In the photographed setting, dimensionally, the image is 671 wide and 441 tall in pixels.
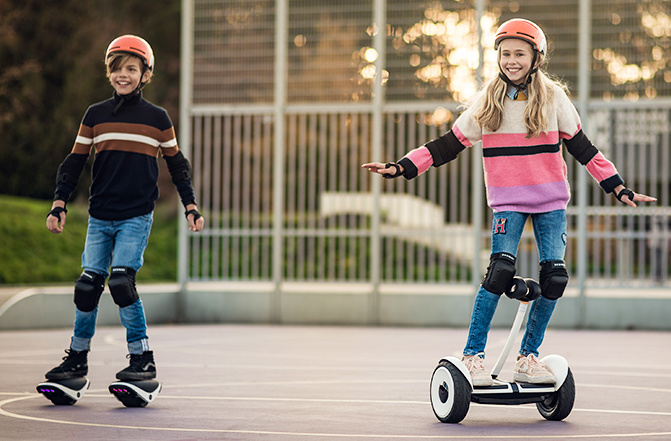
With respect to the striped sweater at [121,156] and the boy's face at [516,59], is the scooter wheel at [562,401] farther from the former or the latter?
the striped sweater at [121,156]

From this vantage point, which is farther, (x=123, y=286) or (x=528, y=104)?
(x=123, y=286)

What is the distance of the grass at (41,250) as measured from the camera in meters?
14.2

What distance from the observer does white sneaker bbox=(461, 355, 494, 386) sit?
16.1 feet

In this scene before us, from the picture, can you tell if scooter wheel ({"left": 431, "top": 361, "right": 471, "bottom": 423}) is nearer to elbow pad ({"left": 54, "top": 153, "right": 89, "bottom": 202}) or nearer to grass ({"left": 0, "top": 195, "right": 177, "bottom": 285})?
elbow pad ({"left": 54, "top": 153, "right": 89, "bottom": 202})

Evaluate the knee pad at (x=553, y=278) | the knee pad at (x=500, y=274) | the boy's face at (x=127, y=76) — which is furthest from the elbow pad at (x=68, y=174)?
the knee pad at (x=553, y=278)

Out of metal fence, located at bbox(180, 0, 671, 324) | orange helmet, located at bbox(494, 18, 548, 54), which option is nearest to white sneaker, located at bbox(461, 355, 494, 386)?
orange helmet, located at bbox(494, 18, 548, 54)

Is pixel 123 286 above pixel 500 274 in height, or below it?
below

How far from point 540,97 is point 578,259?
7.00 meters

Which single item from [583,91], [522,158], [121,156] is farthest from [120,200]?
[583,91]

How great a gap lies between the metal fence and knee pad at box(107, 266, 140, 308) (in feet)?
22.0

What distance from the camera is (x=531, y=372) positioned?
16.6 feet

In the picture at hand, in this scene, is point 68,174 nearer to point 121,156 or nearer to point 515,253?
point 121,156

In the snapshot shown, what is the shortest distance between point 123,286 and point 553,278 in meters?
2.07

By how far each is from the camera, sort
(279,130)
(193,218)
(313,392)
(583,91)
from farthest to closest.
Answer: (279,130), (583,91), (313,392), (193,218)
